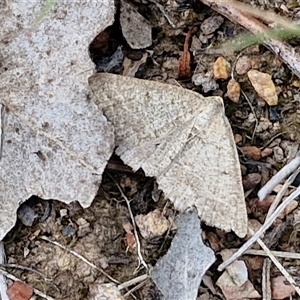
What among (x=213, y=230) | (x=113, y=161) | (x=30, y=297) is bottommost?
(x=30, y=297)

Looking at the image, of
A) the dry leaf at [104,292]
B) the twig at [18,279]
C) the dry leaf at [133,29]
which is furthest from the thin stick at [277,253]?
the dry leaf at [133,29]

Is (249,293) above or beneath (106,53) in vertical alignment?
beneath

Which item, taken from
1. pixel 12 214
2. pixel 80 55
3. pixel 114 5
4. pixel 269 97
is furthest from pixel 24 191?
pixel 269 97

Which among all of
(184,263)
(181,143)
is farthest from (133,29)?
(184,263)

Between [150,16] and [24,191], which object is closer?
[24,191]

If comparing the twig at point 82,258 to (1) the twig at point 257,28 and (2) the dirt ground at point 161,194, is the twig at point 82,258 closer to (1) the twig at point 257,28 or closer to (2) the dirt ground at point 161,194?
(2) the dirt ground at point 161,194

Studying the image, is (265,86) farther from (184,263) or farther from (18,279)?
(18,279)

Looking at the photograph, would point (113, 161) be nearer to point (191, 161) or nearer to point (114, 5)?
point (191, 161)
